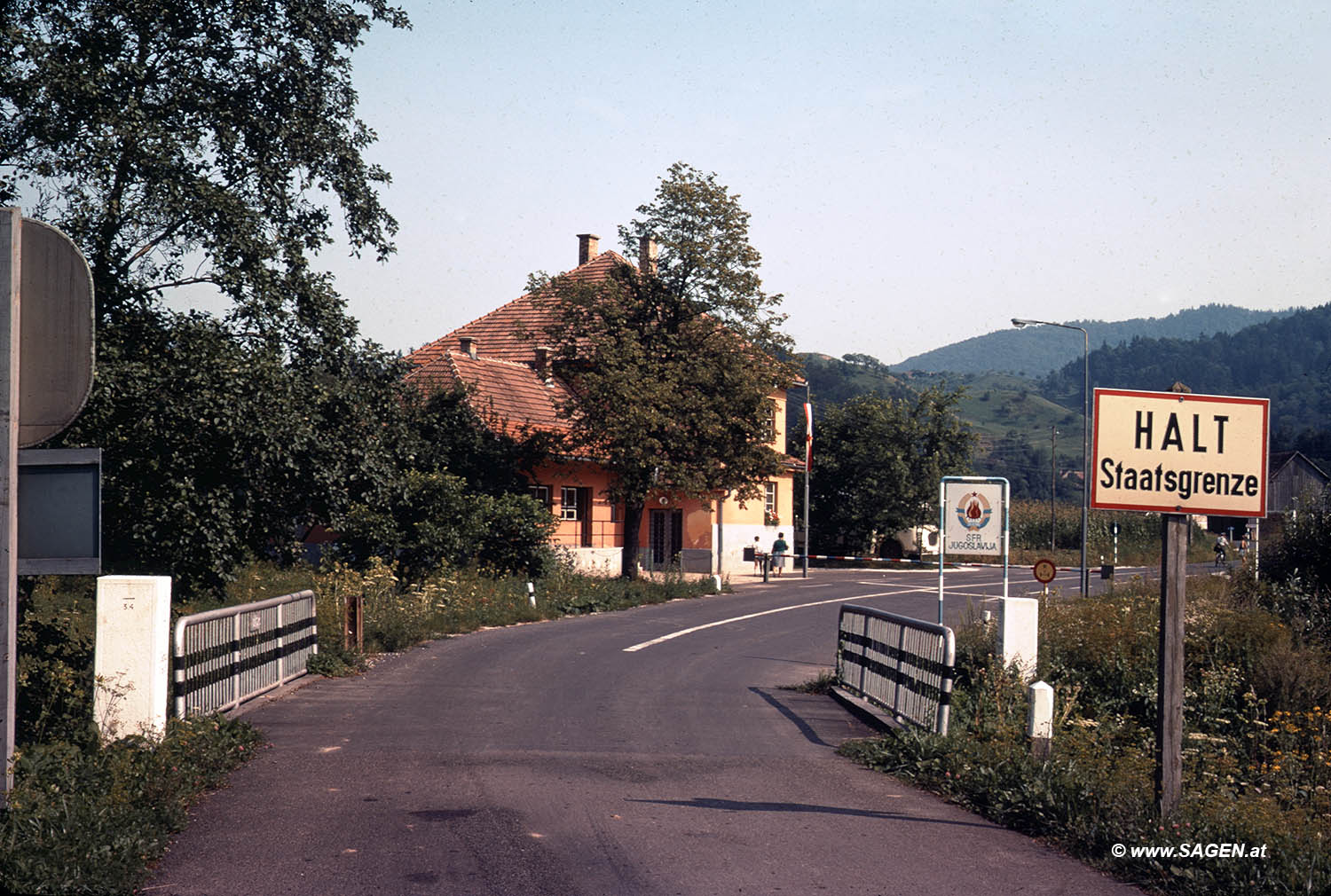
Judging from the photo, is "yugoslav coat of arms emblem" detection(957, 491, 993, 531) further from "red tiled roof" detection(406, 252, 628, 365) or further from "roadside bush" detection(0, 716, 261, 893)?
"red tiled roof" detection(406, 252, 628, 365)

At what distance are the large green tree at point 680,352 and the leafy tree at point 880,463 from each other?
2204cm

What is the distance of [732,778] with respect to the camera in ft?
31.2

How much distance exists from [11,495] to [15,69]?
13.5 m

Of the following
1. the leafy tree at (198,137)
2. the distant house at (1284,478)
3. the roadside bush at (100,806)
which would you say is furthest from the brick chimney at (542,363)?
the distant house at (1284,478)

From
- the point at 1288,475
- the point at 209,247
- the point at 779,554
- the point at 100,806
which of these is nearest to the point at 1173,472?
the point at 100,806

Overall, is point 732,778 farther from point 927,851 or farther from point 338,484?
point 338,484

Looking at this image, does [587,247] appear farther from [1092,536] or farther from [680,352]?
[1092,536]

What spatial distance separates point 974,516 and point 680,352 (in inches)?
765

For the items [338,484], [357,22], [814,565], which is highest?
[357,22]

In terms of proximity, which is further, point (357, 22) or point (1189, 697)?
point (357, 22)

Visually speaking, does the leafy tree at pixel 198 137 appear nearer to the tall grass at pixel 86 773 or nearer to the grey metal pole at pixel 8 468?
the tall grass at pixel 86 773

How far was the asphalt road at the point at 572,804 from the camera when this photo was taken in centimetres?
646

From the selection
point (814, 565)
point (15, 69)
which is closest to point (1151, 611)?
point (15, 69)

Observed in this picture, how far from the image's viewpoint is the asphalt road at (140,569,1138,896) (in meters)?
6.46
